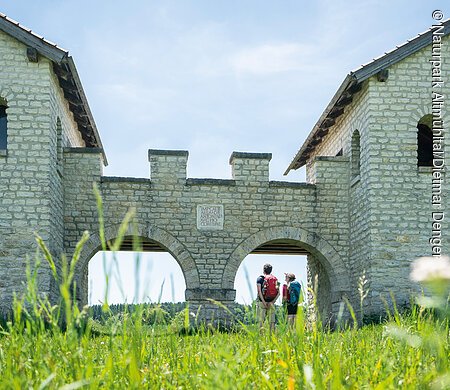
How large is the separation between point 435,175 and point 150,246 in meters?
6.81

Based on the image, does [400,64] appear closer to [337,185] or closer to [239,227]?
[337,185]

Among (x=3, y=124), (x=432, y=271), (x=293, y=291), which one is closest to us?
(x=432, y=271)

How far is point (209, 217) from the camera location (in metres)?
14.2

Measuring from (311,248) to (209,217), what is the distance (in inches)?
89.3

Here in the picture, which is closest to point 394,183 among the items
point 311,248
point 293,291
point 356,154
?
point 356,154

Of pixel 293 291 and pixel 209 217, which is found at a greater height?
pixel 209 217

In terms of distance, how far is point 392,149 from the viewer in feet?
43.9

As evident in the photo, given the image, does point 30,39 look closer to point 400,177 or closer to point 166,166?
point 166,166

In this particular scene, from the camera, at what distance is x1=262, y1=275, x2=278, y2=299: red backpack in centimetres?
999

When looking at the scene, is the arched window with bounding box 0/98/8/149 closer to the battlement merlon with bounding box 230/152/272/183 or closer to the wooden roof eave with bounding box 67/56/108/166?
the wooden roof eave with bounding box 67/56/108/166

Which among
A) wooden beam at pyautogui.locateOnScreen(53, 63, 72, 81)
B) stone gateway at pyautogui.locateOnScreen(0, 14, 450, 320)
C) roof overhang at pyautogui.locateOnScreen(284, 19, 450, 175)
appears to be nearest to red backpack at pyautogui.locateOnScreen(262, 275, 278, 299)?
stone gateway at pyautogui.locateOnScreen(0, 14, 450, 320)

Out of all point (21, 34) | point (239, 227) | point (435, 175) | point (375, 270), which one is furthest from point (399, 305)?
point (21, 34)

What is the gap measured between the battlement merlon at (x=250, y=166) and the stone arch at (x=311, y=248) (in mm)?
1134

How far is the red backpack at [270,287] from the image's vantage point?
9.99m
